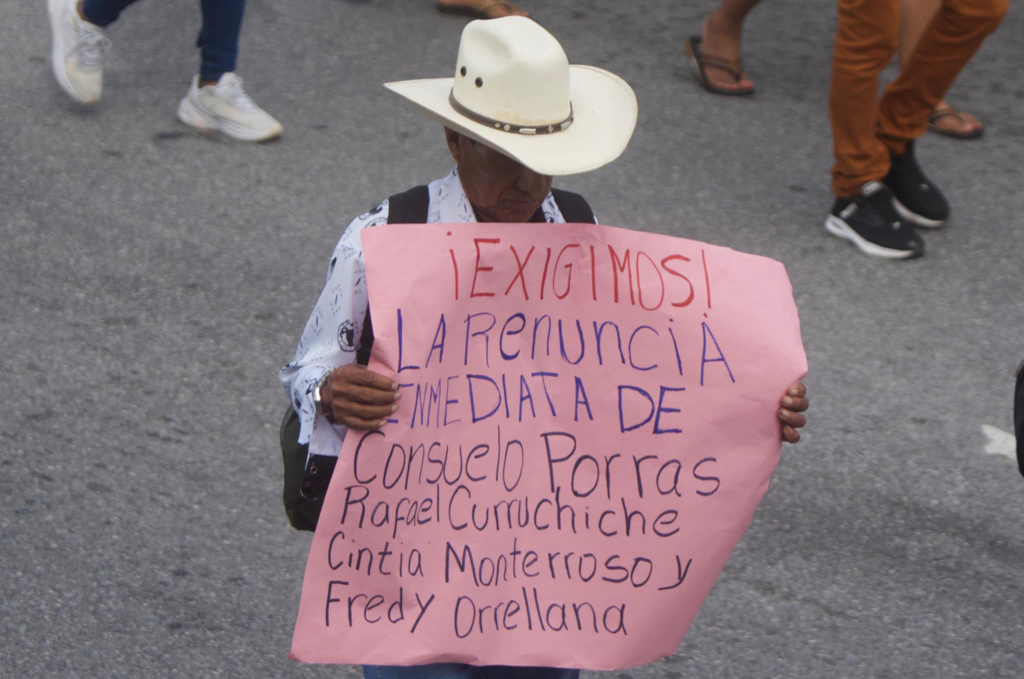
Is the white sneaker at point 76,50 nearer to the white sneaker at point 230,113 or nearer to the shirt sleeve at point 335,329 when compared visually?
the white sneaker at point 230,113

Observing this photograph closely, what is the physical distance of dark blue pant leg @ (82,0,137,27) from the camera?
4.77 m

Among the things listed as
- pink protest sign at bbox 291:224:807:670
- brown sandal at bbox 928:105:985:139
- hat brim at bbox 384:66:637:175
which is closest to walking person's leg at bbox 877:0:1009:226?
brown sandal at bbox 928:105:985:139

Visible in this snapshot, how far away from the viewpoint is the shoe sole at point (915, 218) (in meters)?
4.63

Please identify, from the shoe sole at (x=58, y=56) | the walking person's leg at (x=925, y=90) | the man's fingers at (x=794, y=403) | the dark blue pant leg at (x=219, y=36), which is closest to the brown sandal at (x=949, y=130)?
the walking person's leg at (x=925, y=90)

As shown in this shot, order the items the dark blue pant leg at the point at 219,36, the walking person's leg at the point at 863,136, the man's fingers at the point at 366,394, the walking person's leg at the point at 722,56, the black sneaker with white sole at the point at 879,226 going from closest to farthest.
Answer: the man's fingers at the point at 366,394
the walking person's leg at the point at 863,136
the black sneaker with white sole at the point at 879,226
the dark blue pant leg at the point at 219,36
the walking person's leg at the point at 722,56

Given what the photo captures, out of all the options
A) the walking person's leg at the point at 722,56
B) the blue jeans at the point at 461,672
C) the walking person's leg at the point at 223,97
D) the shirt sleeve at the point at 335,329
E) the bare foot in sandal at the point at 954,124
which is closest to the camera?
the shirt sleeve at the point at 335,329

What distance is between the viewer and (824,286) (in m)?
4.30

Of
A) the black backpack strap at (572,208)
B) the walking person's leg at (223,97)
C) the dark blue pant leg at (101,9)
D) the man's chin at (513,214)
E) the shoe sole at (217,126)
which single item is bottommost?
the shoe sole at (217,126)

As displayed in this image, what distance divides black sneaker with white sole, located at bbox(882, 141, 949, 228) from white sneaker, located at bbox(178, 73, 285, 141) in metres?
2.54

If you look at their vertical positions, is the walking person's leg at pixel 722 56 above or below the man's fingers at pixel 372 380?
below

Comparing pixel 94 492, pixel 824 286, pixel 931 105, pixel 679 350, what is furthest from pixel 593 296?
pixel 931 105

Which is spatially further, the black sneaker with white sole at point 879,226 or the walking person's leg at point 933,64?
the black sneaker with white sole at point 879,226

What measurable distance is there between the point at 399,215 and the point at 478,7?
14.7ft

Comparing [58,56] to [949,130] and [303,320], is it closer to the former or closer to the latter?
[303,320]
